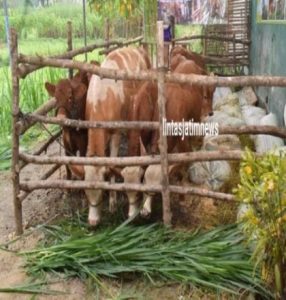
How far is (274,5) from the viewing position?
608cm

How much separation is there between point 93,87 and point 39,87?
3.38m

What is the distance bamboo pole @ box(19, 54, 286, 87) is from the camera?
3.39m

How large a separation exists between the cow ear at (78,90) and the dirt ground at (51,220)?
33.2 inches

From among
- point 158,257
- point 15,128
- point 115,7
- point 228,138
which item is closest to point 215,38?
point 115,7

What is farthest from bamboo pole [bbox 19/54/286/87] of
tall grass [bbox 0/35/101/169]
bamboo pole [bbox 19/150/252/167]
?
tall grass [bbox 0/35/101/169]

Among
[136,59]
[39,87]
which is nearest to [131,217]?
[136,59]

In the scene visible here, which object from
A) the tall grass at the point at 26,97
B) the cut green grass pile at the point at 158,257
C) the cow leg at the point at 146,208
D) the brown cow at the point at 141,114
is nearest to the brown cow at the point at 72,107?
the brown cow at the point at 141,114

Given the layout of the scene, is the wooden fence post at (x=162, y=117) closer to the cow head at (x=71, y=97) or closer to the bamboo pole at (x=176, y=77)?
the bamboo pole at (x=176, y=77)

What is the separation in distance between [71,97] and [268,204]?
2364 mm

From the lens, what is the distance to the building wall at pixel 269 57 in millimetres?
5812

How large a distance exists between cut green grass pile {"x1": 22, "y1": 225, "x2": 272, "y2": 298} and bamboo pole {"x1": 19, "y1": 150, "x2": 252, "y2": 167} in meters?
0.45

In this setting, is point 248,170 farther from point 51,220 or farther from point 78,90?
point 78,90

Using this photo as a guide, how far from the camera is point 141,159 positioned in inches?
148

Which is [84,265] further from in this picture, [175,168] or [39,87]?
[39,87]
